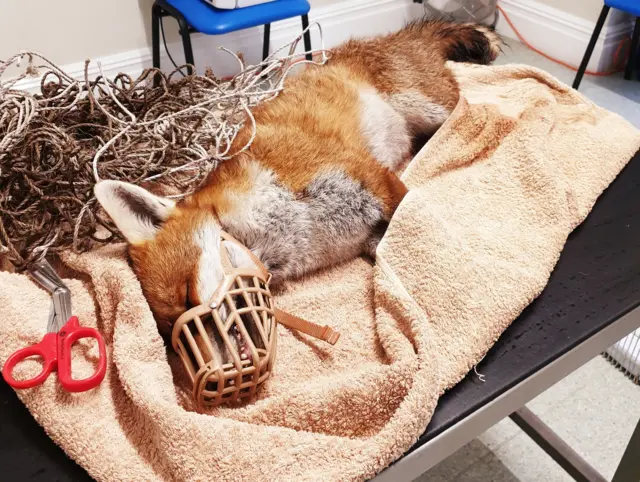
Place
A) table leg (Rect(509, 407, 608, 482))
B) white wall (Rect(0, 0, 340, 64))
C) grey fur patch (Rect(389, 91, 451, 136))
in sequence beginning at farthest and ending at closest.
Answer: white wall (Rect(0, 0, 340, 64)), grey fur patch (Rect(389, 91, 451, 136)), table leg (Rect(509, 407, 608, 482))

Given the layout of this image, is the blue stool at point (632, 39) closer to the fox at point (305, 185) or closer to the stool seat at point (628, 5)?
the stool seat at point (628, 5)

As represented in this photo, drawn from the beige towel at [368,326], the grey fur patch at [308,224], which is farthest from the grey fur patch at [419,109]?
the grey fur patch at [308,224]

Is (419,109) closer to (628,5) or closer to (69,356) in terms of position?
(69,356)

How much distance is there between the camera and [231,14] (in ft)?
8.36

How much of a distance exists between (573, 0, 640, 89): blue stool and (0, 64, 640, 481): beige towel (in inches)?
56.5

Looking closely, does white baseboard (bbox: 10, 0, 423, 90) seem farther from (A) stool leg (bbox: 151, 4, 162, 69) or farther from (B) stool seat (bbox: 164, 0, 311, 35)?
(B) stool seat (bbox: 164, 0, 311, 35)

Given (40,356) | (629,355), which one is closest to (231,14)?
(40,356)

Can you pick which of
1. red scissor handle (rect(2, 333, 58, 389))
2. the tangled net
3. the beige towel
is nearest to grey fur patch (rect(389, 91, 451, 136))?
the beige towel

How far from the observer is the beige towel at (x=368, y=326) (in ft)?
2.76

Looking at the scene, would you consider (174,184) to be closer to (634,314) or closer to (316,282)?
(316,282)

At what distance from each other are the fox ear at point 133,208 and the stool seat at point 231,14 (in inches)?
63.1

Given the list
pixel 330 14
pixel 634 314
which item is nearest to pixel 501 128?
pixel 634 314

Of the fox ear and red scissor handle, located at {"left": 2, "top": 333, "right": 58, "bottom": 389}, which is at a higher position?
the fox ear

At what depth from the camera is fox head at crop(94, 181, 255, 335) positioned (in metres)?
1.02
